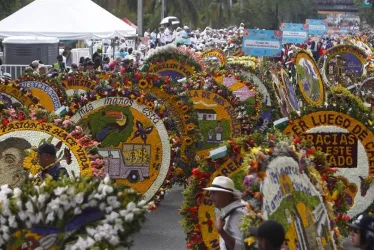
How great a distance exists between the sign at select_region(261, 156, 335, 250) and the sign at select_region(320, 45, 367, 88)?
16.6 meters

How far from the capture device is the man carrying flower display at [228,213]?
805 cm

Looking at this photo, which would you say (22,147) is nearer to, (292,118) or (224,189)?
(292,118)

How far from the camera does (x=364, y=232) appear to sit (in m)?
7.19

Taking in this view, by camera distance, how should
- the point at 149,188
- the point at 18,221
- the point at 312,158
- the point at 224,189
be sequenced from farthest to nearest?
1. the point at 149,188
2. the point at 312,158
3. the point at 224,189
4. the point at 18,221

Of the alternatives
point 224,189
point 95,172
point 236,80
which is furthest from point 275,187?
point 236,80

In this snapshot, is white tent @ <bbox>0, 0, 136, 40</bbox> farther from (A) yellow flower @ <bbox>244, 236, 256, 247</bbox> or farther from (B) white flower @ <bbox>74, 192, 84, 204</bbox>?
(B) white flower @ <bbox>74, 192, 84, 204</bbox>

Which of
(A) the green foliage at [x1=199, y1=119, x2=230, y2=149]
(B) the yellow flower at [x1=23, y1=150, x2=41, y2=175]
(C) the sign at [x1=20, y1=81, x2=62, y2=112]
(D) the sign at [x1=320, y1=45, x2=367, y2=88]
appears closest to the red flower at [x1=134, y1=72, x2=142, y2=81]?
(C) the sign at [x1=20, y1=81, x2=62, y2=112]

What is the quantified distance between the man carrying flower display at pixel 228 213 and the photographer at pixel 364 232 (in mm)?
900

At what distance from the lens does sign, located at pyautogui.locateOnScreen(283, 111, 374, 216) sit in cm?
1173

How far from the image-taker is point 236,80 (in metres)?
20.0

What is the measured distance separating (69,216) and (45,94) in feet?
33.4

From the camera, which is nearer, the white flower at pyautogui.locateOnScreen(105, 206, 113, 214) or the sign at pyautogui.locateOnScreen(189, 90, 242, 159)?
the white flower at pyautogui.locateOnScreen(105, 206, 113, 214)

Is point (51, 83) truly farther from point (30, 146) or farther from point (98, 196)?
point (98, 196)

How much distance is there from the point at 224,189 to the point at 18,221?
5.70 ft
